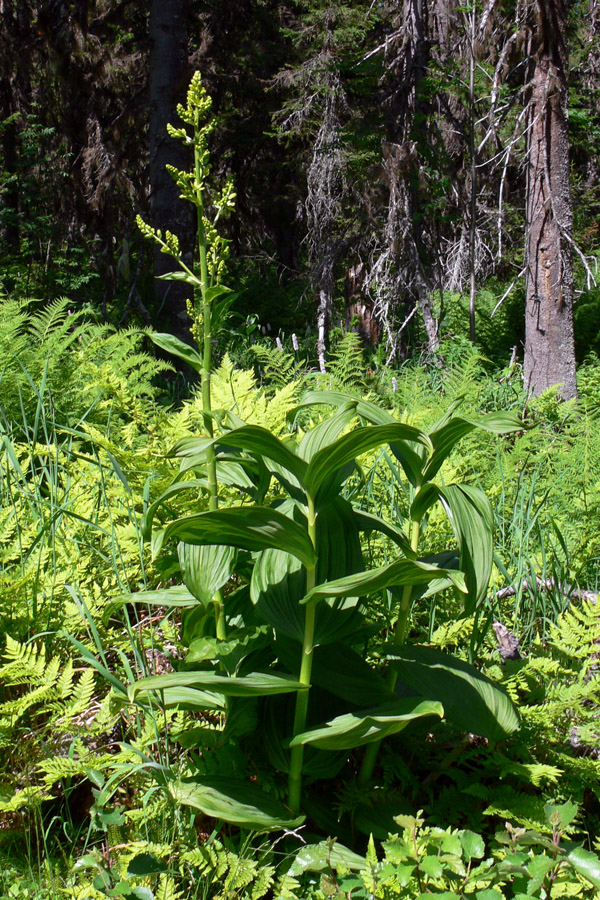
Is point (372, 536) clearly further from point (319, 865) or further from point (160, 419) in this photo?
point (319, 865)

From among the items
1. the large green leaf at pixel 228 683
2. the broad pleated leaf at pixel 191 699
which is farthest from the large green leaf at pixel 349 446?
the broad pleated leaf at pixel 191 699

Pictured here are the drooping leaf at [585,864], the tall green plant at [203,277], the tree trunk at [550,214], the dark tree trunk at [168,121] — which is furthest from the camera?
the tree trunk at [550,214]

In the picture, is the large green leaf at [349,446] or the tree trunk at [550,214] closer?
the large green leaf at [349,446]

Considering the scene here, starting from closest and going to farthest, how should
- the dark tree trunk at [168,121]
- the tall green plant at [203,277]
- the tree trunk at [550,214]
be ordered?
1. the tall green plant at [203,277]
2. the dark tree trunk at [168,121]
3. the tree trunk at [550,214]

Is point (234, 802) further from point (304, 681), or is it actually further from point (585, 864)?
point (585, 864)

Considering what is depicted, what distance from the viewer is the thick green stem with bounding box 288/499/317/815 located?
4.44ft

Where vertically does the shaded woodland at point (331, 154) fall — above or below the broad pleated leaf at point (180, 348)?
above

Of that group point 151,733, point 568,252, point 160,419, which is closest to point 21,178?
point 568,252

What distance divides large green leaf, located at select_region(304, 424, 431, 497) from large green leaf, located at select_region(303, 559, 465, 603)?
0.19m

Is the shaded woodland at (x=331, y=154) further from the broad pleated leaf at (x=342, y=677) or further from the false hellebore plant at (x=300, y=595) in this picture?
the broad pleated leaf at (x=342, y=677)

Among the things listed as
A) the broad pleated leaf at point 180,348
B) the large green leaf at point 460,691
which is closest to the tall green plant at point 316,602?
the large green leaf at point 460,691

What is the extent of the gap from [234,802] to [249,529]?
1.77ft

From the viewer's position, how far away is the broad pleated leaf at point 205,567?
4.54 feet

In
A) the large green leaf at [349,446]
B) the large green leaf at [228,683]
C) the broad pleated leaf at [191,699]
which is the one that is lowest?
the broad pleated leaf at [191,699]
